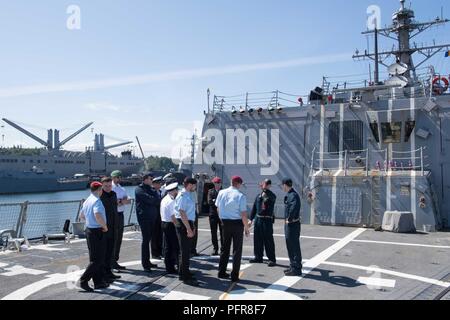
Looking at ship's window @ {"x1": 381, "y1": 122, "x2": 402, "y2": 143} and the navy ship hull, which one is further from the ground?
ship's window @ {"x1": 381, "y1": 122, "x2": 402, "y2": 143}

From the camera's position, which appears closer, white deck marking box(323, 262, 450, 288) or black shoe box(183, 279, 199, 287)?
black shoe box(183, 279, 199, 287)

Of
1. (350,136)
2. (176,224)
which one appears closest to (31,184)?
(350,136)

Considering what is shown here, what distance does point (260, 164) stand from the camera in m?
18.0

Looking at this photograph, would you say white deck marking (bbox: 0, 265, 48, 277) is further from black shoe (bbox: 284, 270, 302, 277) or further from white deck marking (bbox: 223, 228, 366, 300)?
black shoe (bbox: 284, 270, 302, 277)

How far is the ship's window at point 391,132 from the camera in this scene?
15365 millimetres

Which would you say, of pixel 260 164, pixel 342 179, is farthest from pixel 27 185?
pixel 342 179

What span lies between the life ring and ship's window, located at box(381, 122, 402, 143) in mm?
2195

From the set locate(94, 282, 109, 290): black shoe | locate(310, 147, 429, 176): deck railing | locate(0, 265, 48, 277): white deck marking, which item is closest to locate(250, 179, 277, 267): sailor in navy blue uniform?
locate(94, 282, 109, 290): black shoe

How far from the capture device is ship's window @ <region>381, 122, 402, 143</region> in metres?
15.4

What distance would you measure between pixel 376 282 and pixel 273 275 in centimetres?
179

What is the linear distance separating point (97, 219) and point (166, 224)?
149 centimetres
